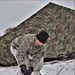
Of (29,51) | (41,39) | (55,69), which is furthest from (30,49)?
(55,69)

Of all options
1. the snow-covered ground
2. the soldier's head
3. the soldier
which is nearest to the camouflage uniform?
the soldier

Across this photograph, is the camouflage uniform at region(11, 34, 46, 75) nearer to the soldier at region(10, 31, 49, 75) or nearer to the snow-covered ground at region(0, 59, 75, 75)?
the soldier at region(10, 31, 49, 75)

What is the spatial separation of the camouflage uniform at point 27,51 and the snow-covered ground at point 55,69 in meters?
1.00

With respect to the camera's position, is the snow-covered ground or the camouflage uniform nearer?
the camouflage uniform

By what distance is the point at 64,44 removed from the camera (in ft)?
21.7

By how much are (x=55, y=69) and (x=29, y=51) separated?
4.60ft

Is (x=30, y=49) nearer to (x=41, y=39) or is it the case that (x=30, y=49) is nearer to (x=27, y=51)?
(x=27, y=51)

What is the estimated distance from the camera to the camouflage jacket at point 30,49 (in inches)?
170

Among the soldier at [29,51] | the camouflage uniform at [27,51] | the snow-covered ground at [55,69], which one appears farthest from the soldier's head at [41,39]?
the snow-covered ground at [55,69]

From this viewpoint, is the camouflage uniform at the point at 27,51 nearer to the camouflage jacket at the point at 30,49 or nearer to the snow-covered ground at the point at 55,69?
the camouflage jacket at the point at 30,49

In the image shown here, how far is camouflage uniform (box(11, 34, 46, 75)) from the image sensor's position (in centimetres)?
432

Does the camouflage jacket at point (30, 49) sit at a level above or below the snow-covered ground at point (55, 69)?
above

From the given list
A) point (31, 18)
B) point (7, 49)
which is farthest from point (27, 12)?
point (7, 49)

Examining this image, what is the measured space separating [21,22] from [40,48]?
2.65 meters
